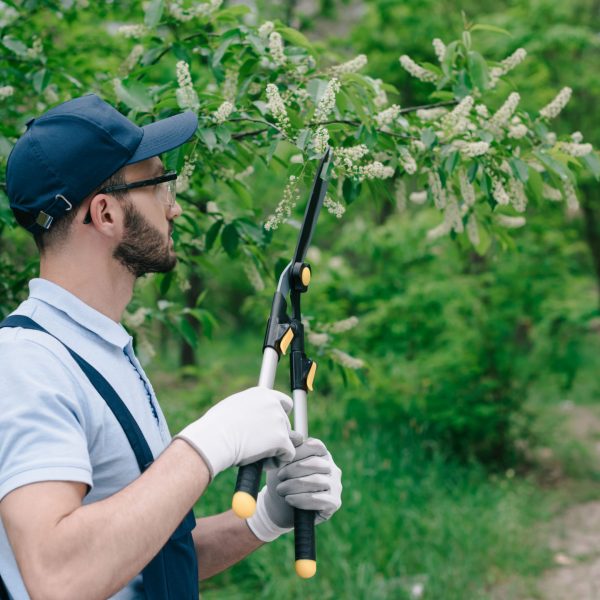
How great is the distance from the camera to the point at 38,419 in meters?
1.23

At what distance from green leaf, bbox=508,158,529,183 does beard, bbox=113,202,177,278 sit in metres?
1.02

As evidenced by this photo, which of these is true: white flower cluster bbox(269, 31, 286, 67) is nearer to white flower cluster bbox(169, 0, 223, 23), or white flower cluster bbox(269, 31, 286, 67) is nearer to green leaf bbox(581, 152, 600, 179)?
white flower cluster bbox(169, 0, 223, 23)

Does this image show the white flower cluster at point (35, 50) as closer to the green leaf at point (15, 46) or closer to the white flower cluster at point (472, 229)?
the green leaf at point (15, 46)

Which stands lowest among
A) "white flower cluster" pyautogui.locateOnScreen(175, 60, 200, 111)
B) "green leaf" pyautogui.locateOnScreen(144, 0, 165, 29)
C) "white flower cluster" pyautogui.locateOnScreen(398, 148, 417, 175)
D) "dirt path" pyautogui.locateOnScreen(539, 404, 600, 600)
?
"dirt path" pyautogui.locateOnScreen(539, 404, 600, 600)

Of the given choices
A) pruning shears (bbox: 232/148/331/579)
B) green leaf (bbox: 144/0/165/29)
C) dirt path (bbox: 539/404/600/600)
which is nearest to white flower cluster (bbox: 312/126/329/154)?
pruning shears (bbox: 232/148/331/579)

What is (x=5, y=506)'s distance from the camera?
3.87 ft

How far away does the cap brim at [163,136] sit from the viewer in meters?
1.60

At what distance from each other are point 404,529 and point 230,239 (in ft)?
9.04

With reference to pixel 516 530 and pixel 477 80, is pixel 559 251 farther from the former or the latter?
pixel 477 80

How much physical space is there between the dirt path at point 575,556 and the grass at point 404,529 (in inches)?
3.7

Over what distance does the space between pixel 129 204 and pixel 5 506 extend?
687 millimetres

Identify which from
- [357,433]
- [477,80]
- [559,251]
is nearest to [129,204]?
[477,80]

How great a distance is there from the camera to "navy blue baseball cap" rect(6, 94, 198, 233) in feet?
4.94

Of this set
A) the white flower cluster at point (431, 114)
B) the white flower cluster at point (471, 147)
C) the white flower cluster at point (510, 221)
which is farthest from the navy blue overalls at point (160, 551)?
the white flower cluster at point (510, 221)
